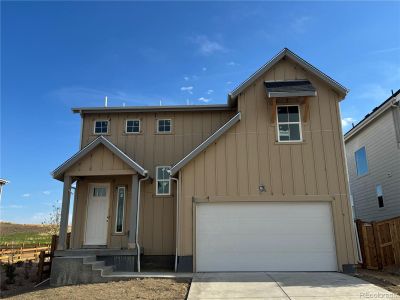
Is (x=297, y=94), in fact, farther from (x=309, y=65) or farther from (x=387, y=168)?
(x=387, y=168)

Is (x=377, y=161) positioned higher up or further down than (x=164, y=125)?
further down

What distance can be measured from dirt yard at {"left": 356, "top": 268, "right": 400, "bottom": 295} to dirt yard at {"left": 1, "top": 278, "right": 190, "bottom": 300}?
5074 mm

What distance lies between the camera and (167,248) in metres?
13.3

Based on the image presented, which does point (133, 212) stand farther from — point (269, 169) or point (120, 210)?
point (269, 169)

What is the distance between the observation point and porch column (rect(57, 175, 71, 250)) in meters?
12.0

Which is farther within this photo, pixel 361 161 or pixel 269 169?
pixel 361 161

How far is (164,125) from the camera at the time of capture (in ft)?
48.5

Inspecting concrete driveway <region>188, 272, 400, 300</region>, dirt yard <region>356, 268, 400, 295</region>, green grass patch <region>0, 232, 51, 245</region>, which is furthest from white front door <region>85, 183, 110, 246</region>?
green grass patch <region>0, 232, 51, 245</region>

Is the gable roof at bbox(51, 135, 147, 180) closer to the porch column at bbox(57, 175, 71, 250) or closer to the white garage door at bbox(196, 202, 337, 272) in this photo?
Answer: the porch column at bbox(57, 175, 71, 250)

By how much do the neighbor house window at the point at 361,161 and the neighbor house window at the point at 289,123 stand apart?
7.38 meters

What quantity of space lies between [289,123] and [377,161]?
679 cm

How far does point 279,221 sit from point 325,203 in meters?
1.68

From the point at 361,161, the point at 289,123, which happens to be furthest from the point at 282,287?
the point at 361,161

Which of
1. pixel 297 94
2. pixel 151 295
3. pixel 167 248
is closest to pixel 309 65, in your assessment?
pixel 297 94
